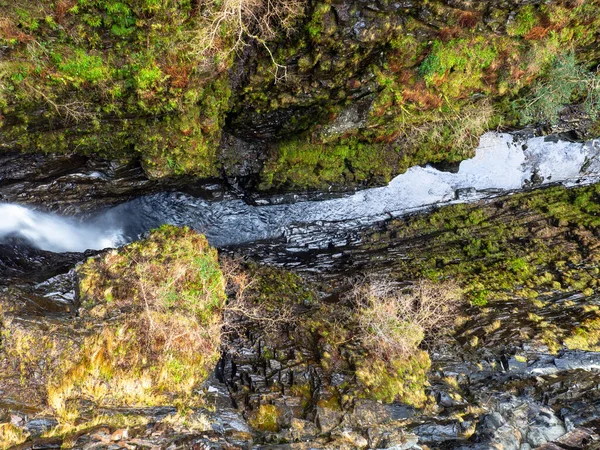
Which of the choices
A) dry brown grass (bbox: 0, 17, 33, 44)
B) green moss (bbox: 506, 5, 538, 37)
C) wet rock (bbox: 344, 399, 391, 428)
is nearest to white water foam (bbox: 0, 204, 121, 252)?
dry brown grass (bbox: 0, 17, 33, 44)

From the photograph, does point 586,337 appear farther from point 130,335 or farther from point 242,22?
point 242,22

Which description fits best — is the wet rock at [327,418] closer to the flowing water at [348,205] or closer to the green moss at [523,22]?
the flowing water at [348,205]

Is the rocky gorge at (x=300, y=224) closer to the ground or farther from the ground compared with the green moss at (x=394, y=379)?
farther from the ground

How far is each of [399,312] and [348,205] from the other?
3440 millimetres

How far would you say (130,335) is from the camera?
673cm

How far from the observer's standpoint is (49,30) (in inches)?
243

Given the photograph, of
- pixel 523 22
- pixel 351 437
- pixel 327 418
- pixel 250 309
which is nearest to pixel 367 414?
pixel 351 437

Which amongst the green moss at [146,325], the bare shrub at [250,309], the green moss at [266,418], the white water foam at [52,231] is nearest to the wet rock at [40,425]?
the green moss at [146,325]

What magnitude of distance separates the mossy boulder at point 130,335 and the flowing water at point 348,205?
3.01 metres

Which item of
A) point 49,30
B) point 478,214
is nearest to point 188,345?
point 49,30

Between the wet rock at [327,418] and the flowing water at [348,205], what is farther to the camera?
the flowing water at [348,205]

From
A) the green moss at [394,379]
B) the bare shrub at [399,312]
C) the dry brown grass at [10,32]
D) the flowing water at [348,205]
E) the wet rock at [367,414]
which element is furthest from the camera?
the flowing water at [348,205]

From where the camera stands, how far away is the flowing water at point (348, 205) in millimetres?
10664

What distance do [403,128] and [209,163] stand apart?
453 cm
